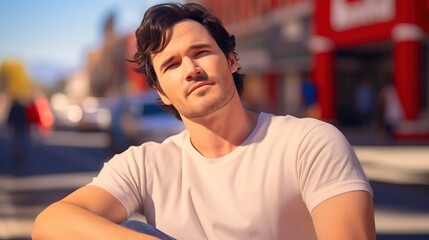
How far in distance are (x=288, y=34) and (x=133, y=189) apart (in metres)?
32.0

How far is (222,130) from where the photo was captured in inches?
105

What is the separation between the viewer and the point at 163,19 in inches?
106

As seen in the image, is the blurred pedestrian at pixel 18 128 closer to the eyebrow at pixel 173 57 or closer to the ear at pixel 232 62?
the ear at pixel 232 62

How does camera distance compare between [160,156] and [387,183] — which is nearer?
[160,156]

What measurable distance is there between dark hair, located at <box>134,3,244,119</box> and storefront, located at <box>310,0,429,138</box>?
19.6m

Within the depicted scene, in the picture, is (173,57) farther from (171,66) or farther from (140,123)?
(140,123)

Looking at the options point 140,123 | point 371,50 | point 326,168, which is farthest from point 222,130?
point 371,50

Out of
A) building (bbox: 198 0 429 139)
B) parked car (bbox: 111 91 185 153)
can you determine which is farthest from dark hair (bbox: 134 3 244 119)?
building (bbox: 198 0 429 139)

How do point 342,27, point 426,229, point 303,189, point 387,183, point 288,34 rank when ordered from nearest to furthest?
1. point 303,189
2. point 426,229
3. point 387,183
4. point 342,27
5. point 288,34

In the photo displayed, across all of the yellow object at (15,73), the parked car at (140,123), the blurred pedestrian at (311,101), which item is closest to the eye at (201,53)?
the parked car at (140,123)

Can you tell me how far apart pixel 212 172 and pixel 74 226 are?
0.51m

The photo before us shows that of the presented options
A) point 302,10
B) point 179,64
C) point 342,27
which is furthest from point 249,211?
point 302,10

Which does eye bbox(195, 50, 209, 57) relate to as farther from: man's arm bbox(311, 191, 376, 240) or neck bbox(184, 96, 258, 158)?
man's arm bbox(311, 191, 376, 240)

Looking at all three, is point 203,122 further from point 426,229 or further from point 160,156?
point 426,229
